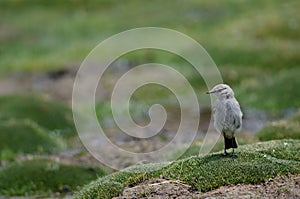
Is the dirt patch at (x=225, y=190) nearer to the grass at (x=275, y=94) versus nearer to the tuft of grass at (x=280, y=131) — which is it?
the tuft of grass at (x=280, y=131)

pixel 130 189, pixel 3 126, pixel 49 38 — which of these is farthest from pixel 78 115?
pixel 49 38

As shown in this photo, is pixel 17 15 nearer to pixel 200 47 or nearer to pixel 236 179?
pixel 200 47

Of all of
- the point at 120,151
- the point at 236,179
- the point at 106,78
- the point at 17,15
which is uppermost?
the point at 17,15

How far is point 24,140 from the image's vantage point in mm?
25938

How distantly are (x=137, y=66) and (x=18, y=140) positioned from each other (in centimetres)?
1566

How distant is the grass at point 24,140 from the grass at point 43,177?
3.31 meters

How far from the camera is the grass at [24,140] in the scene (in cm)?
2544

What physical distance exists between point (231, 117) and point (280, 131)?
8.77 meters

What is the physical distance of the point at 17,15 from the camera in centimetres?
5775

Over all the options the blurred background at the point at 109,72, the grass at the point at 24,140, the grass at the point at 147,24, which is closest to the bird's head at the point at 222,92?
the blurred background at the point at 109,72

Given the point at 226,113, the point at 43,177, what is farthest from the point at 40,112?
the point at 226,113

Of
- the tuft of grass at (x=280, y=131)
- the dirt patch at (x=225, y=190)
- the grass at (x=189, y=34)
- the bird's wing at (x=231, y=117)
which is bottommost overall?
the dirt patch at (x=225, y=190)

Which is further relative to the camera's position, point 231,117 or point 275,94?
point 275,94

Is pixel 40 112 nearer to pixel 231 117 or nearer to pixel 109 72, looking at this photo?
pixel 109 72
